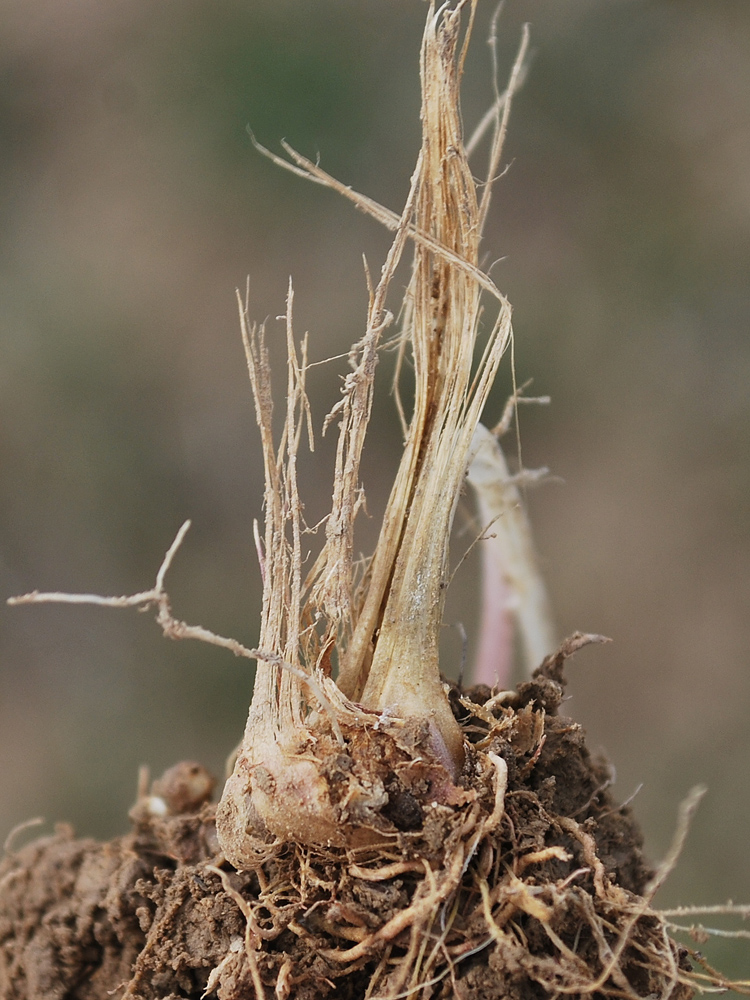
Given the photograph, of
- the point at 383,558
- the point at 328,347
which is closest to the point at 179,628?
the point at 383,558

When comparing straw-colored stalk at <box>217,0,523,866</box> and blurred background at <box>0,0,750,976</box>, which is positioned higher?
blurred background at <box>0,0,750,976</box>

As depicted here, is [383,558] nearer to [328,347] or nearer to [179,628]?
[179,628]

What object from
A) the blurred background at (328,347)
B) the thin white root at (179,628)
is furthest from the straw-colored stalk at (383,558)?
the blurred background at (328,347)

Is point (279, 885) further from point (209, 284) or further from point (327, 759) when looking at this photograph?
point (209, 284)

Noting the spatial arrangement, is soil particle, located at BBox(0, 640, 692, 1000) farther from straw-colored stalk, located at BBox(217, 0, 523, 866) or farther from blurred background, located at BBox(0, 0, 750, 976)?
blurred background, located at BBox(0, 0, 750, 976)

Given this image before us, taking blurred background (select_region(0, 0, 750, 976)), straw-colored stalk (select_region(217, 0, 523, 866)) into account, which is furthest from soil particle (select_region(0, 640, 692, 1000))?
blurred background (select_region(0, 0, 750, 976))
